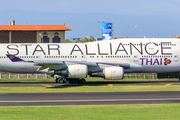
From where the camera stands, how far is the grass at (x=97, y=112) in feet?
48.9

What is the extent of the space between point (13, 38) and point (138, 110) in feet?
257

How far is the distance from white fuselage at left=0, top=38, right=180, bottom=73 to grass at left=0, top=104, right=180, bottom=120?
59.0ft

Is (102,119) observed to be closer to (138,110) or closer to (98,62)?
(138,110)

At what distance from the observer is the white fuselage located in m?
36.6

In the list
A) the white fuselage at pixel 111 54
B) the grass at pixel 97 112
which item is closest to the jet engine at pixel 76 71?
the white fuselage at pixel 111 54

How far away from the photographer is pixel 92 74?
35.7m

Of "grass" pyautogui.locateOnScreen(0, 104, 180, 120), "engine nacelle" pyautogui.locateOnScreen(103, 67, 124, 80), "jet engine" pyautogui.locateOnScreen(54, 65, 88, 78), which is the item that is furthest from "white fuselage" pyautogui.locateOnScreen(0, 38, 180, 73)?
"grass" pyautogui.locateOnScreen(0, 104, 180, 120)

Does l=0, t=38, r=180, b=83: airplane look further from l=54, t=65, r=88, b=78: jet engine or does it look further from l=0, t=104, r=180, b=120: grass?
l=0, t=104, r=180, b=120: grass

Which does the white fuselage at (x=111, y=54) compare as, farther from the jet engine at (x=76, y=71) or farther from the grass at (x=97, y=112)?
the grass at (x=97, y=112)

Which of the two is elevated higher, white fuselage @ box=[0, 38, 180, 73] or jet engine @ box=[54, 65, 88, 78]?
white fuselage @ box=[0, 38, 180, 73]

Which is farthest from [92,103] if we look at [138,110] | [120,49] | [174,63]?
[174,63]

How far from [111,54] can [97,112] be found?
819 inches

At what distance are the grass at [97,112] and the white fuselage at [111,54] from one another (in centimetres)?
1799

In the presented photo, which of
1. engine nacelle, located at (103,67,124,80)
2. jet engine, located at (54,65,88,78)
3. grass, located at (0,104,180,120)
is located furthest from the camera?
engine nacelle, located at (103,67,124,80)
